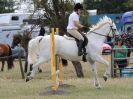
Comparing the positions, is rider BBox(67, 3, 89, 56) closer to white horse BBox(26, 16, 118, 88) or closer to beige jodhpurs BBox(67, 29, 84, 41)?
beige jodhpurs BBox(67, 29, 84, 41)

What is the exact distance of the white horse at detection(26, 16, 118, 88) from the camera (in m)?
16.0

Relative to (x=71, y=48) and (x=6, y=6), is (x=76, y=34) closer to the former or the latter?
(x=71, y=48)

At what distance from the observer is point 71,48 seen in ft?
52.2

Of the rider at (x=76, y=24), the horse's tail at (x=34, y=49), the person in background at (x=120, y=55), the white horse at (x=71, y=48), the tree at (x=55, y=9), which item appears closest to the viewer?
the rider at (x=76, y=24)

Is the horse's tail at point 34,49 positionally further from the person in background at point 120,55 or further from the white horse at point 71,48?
the person in background at point 120,55

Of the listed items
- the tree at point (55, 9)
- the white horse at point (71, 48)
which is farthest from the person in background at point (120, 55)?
the white horse at point (71, 48)

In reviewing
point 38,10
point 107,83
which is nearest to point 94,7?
point 38,10

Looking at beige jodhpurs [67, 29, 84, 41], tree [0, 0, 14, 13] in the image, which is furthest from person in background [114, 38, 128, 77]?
tree [0, 0, 14, 13]

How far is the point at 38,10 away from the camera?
26094mm

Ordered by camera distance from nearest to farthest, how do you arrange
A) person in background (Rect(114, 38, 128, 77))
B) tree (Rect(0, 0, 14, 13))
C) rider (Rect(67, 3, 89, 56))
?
rider (Rect(67, 3, 89, 56)) < person in background (Rect(114, 38, 128, 77)) < tree (Rect(0, 0, 14, 13))

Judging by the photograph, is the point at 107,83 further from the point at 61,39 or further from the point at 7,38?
the point at 7,38

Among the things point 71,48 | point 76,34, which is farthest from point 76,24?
point 71,48

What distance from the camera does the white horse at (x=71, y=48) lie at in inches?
628

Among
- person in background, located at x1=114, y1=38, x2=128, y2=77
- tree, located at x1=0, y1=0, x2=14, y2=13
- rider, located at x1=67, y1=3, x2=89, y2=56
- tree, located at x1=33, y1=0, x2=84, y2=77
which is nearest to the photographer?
rider, located at x1=67, y1=3, x2=89, y2=56
